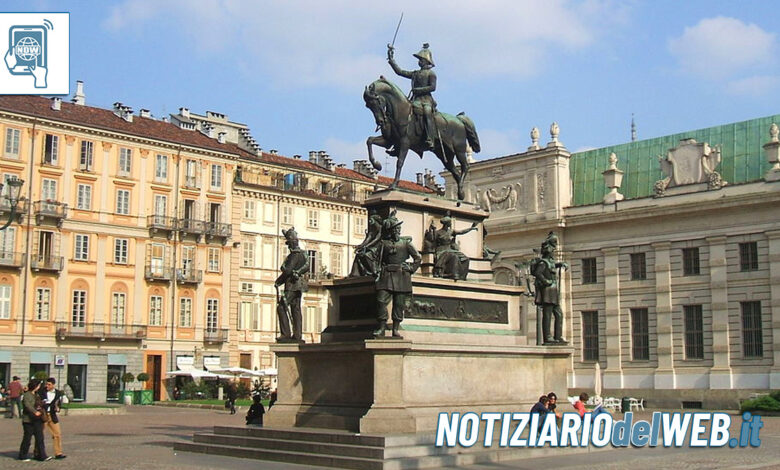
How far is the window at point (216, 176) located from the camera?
68188 mm

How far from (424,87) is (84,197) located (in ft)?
143

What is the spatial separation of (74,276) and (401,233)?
1721 inches

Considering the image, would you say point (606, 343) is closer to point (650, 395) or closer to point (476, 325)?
point (650, 395)

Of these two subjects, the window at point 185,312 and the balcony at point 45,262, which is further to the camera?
the window at point 185,312

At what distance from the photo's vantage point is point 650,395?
5694cm

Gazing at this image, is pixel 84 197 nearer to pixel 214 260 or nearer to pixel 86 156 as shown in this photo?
pixel 86 156

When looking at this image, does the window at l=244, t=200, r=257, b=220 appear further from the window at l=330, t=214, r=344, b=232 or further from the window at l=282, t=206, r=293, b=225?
the window at l=330, t=214, r=344, b=232

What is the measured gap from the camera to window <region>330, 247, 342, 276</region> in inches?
2955

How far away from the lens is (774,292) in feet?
171

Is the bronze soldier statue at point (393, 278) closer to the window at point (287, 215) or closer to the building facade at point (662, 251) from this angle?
the building facade at point (662, 251)

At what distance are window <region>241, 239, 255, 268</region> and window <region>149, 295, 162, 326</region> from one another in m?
7.81

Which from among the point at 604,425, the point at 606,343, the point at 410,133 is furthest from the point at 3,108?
the point at 604,425

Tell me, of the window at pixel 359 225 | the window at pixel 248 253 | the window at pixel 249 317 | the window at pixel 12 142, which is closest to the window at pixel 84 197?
the window at pixel 12 142

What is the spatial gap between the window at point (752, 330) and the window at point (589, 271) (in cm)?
1001
